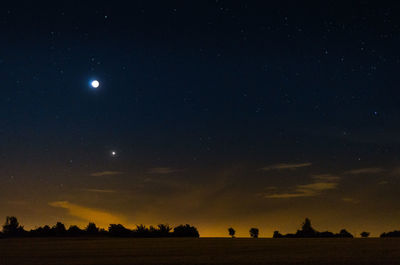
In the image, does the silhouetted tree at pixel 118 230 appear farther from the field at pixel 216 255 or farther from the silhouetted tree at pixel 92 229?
the field at pixel 216 255

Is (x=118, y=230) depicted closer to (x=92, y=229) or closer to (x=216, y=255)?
(x=92, y=229)

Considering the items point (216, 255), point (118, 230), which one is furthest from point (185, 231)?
point (216, 255)

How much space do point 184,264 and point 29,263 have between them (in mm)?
10233

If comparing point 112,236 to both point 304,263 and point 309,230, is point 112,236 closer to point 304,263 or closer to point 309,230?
point 309,230

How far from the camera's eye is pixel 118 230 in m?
89.6

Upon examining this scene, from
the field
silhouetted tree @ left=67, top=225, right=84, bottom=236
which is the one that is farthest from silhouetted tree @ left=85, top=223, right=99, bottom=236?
the field

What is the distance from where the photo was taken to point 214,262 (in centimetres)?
3288

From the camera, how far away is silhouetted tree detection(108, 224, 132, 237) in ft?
290

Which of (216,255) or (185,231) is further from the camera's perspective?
(185,231)

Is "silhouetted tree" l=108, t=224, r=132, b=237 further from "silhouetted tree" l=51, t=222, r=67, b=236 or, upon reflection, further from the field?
the field

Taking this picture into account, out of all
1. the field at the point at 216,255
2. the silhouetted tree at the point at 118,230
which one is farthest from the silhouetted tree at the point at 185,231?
the field at the point at 216,255

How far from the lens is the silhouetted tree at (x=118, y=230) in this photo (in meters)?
88.4

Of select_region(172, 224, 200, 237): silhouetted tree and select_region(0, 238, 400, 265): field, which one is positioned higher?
select_region(172, 224, 200, 237): silhouetted tree

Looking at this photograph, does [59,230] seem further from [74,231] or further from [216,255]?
[216,255]
